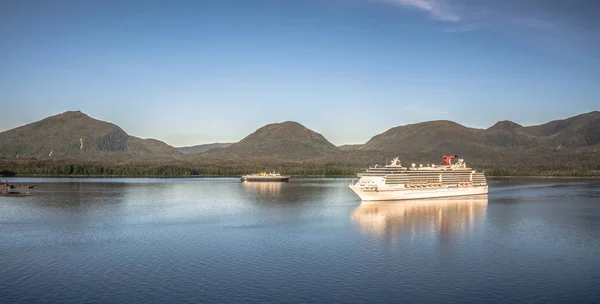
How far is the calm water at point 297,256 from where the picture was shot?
25.4 metres

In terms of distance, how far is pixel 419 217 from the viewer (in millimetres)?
54375

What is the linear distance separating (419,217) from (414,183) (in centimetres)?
2186

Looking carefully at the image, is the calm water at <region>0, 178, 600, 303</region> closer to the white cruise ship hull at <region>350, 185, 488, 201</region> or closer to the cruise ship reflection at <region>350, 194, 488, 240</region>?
the cruise ship reflection at <region>350, 194, 488, 240</region>

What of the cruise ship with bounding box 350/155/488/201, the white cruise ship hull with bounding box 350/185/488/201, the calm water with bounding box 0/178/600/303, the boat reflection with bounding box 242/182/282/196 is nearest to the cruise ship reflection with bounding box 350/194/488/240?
the calm water with bounding box 0/178/600/303

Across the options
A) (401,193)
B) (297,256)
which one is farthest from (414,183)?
(297,256)

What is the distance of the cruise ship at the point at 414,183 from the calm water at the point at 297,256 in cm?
1192

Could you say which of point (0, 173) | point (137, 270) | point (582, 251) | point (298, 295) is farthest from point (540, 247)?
point (0, 173)

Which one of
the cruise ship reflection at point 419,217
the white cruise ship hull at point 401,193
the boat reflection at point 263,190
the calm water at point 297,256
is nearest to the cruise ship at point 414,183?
the white cruise ship hull at point 401,193

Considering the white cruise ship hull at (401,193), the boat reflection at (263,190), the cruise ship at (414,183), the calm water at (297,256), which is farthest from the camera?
Result: the boat reflection at (263,190)

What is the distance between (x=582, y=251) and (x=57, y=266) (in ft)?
115

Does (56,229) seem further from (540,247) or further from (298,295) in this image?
(540,247)

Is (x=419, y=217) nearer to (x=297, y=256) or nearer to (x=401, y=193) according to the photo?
(x=401, y=193)

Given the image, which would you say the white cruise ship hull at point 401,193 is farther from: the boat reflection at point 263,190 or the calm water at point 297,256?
the boat reflection at point 263,190

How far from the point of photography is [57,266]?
3030 centimetres
